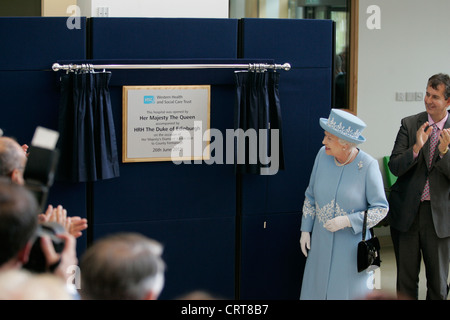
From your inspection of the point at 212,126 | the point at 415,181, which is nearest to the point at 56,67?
the point at 212,126

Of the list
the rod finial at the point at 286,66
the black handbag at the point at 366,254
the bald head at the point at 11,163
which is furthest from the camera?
the rod finial at the point at 286,66

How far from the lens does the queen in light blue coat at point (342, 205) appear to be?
11.8 feet

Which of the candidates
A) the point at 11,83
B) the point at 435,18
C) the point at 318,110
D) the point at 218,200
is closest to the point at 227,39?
the point at 318,110

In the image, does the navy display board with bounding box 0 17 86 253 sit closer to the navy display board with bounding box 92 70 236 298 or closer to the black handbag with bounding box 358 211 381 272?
the navy display board with bounding box 92 70 236 298

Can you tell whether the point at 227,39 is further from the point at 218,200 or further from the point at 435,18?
the point at 435,18

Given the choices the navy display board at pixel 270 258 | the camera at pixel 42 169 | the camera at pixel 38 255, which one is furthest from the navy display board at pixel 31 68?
the camera at pixel 38 255

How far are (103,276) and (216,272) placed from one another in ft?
8.47

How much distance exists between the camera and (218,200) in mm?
4012

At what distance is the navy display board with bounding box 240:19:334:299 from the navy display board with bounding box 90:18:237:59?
15 centimetres

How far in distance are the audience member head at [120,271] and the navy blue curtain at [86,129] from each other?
6.88 ft

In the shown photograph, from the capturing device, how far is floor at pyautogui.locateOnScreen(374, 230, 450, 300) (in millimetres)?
4704

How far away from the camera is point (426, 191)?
3.98 m

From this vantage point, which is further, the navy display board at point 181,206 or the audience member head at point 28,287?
the navy display board at point 181,206

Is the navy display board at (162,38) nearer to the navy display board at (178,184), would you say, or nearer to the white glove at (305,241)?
the navy display board at (178,184)
